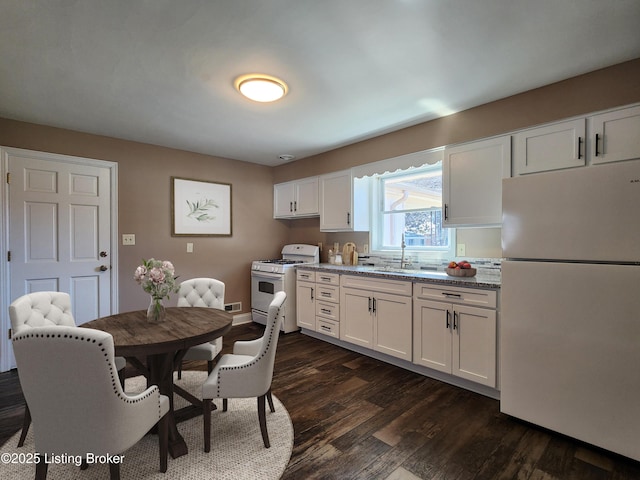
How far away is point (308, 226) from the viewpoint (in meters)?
4.84

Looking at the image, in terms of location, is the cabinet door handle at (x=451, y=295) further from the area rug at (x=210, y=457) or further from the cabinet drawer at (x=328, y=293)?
the area rug at (x=210, y=457)

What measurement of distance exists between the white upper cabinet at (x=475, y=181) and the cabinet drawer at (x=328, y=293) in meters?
1.39

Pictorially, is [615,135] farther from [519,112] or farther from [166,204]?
[166,204]

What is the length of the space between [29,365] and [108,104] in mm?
2302

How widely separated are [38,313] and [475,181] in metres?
3.36

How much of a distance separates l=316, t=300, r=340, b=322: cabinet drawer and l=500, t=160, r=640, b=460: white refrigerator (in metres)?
1.77

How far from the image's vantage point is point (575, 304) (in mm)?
1804

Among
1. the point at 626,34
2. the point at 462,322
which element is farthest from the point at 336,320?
the point at 626,34

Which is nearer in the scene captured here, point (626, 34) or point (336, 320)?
point (626, 34)

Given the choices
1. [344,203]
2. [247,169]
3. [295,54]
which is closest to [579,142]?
[295,54]

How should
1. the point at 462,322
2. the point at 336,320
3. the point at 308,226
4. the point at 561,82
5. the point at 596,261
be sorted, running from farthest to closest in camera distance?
the point at 308,226, the point at 336,320, the point at 462,322, the point at 561,82, the point at 596,261

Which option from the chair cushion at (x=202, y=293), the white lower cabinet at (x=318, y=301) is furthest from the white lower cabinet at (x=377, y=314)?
the chair cushion at (x=202, y=293)

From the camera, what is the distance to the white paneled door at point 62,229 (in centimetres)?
300

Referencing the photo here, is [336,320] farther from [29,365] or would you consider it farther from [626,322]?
[29,365]
